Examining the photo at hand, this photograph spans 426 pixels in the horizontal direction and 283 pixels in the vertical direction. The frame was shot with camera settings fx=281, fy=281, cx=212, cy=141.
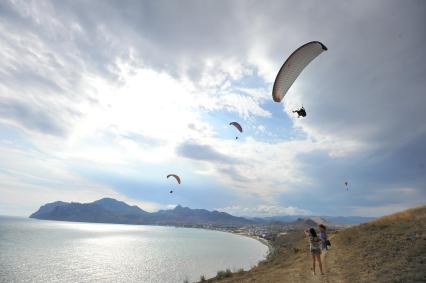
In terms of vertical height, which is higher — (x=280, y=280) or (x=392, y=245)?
(x=392, y=245)

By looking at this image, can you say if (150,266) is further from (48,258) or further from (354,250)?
(354,250)

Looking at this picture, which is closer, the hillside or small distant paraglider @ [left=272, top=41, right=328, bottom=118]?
the hillside

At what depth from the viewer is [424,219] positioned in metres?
27.0

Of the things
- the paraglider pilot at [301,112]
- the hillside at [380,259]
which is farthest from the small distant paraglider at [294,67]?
the hillside at [380,259]

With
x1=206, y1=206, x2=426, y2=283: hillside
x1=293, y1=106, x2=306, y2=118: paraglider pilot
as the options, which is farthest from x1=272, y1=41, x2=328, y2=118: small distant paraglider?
x1=206, y1=206, x2=426, y2=283: hillside

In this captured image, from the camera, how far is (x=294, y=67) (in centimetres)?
1897

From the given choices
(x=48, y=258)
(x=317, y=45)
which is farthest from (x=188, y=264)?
(x=317, y=45)

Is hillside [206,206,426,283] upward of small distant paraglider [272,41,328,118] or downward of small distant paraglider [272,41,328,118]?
downward

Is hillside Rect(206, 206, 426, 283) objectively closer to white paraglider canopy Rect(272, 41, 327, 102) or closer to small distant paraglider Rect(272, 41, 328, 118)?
small distant paraglider Rect(272, 41, 328, 118)

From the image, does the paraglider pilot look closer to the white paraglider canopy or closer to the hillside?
the white paraglider canopy

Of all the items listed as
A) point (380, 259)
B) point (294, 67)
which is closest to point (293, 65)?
point (294, 67)

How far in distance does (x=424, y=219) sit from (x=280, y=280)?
1742cm

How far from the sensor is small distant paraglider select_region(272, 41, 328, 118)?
1712 centimetres

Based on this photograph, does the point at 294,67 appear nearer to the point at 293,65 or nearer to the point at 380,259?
the point at 293,65
